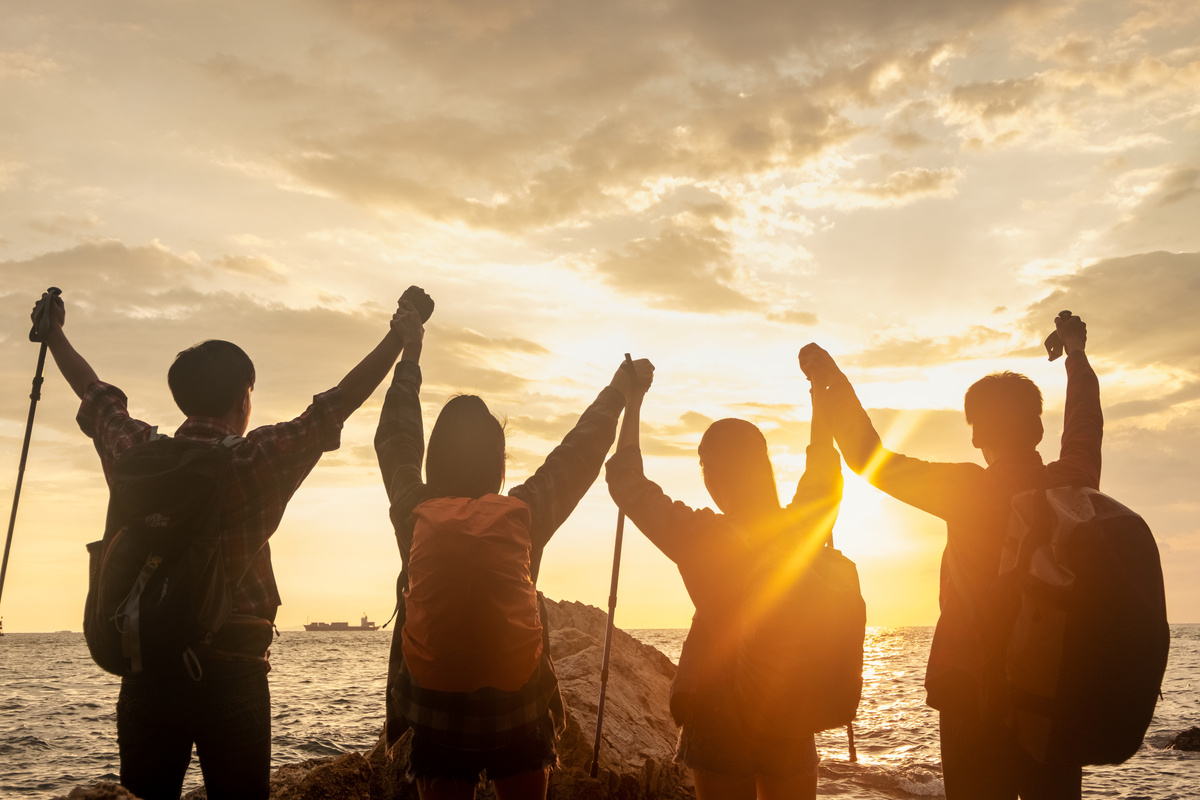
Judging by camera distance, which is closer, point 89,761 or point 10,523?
point 10,523

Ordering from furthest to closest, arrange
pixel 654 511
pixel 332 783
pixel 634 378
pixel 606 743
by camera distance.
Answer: pixel 606 743 → pixel 332 783 → pixel 634 378 → pixel 654 511

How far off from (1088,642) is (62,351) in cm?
482

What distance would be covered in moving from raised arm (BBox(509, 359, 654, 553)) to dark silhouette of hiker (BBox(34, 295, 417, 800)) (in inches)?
38.9

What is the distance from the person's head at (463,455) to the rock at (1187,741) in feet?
65.9

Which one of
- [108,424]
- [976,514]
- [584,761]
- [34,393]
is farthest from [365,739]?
[976,514]

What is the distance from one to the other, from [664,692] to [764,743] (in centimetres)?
825

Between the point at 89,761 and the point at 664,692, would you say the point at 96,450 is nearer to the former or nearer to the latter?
the point at 664,692

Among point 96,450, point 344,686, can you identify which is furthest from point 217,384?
point 344,686

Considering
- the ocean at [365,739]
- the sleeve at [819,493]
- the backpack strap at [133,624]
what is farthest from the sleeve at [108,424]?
the ocean at [365,739]

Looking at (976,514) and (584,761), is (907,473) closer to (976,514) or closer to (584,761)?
(976,514)

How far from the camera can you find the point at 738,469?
330cm

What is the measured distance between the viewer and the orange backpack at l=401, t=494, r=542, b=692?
2.81 meters

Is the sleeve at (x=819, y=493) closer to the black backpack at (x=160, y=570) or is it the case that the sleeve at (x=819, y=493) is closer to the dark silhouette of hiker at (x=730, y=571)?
the dark silhouette of hiker at (x=730, y=571)

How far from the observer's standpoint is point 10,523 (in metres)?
4.29
